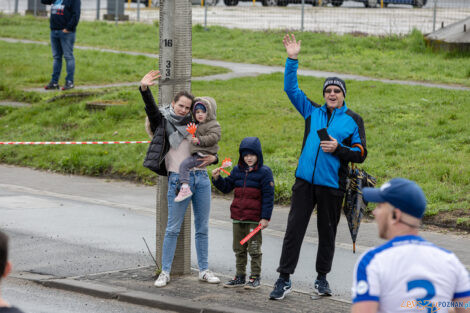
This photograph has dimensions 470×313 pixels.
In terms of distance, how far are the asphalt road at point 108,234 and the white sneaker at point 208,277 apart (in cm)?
42

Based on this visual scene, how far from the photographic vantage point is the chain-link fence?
91.5ft

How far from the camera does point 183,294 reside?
758 cm

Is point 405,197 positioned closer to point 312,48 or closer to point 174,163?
point 174,163

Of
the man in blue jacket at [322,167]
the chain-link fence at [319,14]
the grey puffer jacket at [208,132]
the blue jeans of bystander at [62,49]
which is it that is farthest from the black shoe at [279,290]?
the chain-link fence at [319,14]

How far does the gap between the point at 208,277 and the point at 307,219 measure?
1207 mm

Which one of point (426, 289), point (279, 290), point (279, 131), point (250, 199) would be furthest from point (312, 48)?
point (426, 289)

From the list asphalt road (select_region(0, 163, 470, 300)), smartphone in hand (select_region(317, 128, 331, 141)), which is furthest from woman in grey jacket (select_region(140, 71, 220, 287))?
smartphone in hand (select_region(317, 128, 331, 141))

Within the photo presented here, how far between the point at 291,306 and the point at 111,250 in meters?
2.88

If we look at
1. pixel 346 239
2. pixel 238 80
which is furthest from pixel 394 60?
pixel 346 239

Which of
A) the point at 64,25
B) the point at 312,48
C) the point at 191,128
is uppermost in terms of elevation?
the point at 64,25

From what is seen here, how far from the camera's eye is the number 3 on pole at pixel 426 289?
11.7 feet

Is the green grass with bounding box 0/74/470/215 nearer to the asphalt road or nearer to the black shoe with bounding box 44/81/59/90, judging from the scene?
the asphalt road

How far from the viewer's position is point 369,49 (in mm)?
23859

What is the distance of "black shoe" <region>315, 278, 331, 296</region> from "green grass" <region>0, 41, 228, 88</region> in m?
13.4
